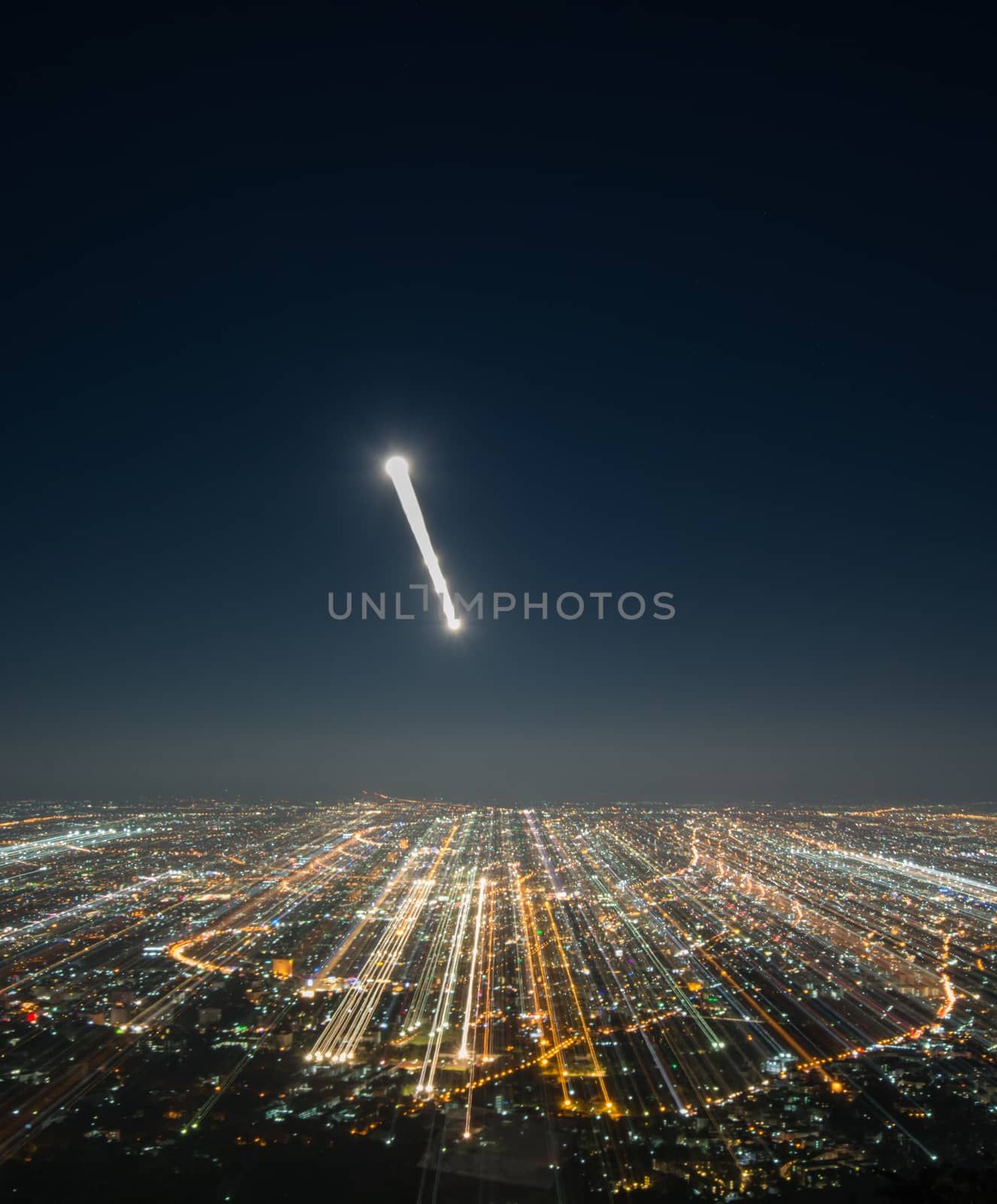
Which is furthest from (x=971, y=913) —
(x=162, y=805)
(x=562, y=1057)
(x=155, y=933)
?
(x=162, y=805)

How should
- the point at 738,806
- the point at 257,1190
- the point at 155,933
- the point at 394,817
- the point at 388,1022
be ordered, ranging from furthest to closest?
the point at 738,806 < the point at 394,817 < the point at 155,933 < the point at 388,1022 < the point at 257,1190

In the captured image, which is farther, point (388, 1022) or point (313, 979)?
point (313, 979)

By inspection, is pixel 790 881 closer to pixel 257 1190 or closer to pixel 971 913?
pixel 971 913

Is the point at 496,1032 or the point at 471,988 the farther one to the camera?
the point at 471,988

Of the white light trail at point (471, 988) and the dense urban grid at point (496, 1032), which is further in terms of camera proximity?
the white light trail at point (471, 988)

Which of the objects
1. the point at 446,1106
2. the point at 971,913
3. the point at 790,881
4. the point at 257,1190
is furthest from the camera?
the point at 790,881

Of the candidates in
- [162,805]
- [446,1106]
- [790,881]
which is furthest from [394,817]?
[446,1106]

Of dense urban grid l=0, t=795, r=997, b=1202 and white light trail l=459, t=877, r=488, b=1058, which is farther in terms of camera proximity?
white light trail l=459, t=877, r=488, b=1058
